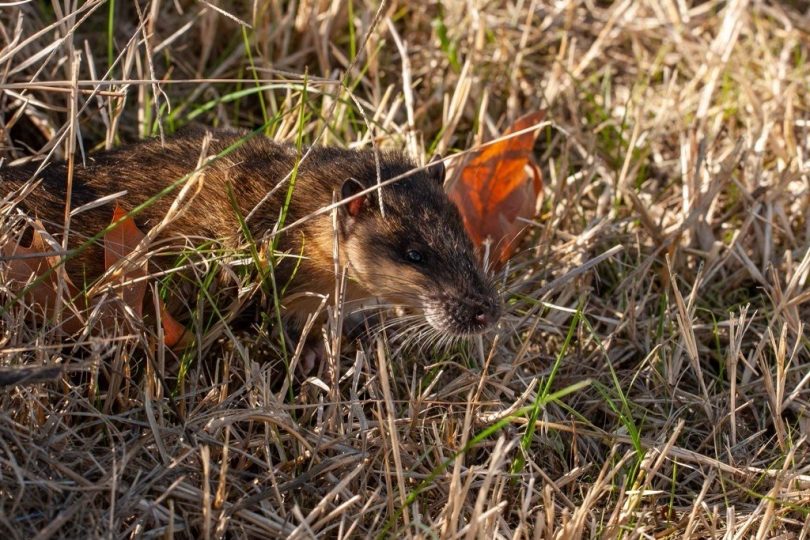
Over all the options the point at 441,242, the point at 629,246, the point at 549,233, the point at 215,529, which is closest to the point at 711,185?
the point at 629,246

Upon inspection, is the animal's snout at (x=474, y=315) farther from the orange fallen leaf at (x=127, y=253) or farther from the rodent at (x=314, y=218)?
the orange fallen leaf at (x=127, y=253)

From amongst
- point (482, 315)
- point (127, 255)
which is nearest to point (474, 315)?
point (482, 315)

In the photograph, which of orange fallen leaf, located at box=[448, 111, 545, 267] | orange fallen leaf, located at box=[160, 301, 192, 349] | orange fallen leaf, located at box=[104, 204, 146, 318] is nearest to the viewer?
orange fallen leaf, located at box=[104, 204, 146, 318]

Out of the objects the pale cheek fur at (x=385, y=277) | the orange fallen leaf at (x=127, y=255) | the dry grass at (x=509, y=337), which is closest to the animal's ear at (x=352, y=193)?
the pale cheek fur at (x=385, y=277)

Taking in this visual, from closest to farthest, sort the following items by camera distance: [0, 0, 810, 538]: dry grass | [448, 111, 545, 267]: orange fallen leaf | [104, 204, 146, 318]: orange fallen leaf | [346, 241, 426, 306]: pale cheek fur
Result: [0, 0, 810, 538]: dry grass
[104, 204, 146, 318]: orange fallen leaf
[346, 241, 426, 306]: pale cheek fur
[448, 111, 545, 267]: orange fallen leaf

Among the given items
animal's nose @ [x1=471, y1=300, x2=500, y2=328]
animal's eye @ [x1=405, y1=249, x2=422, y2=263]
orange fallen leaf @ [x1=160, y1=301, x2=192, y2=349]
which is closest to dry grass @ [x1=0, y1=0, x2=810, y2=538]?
orange fallen leaf @ [x1=160, y1=301, x2=192, y2=349]

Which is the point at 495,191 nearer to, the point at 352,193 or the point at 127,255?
the point at 352,193

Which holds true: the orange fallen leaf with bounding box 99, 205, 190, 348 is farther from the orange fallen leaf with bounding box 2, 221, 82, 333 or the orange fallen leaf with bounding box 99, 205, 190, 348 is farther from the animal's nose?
the animal's nose
